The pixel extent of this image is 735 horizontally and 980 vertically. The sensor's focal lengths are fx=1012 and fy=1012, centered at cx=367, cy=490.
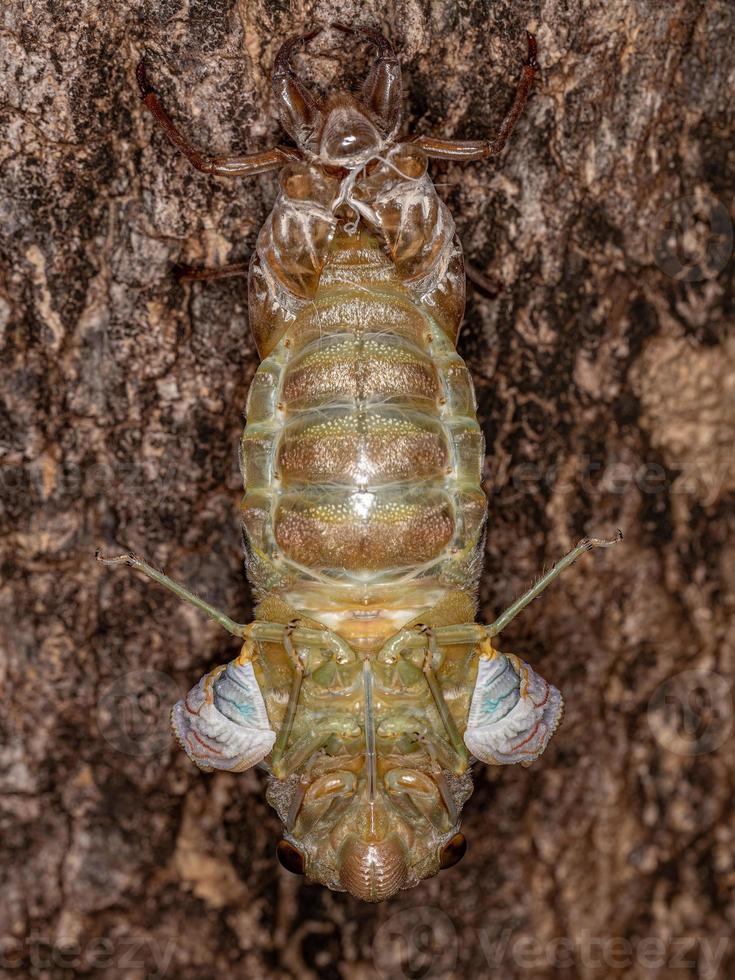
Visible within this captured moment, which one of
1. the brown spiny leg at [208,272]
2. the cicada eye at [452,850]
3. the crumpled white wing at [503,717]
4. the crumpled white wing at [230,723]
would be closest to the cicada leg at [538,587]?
the crumpled white wing at [503,717]

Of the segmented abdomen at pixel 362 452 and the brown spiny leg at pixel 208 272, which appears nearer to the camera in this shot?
the segmented abdomen at pixel 362 452

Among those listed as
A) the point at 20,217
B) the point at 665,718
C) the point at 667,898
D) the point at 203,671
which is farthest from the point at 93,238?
the point at 667,898

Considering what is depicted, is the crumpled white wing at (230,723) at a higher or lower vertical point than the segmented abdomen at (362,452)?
lower

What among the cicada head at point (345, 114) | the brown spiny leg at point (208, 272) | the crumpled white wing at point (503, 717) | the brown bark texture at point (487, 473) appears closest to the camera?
the cicada head at point (345, 114)

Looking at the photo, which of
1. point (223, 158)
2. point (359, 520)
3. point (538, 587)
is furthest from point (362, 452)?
point (223, 158)

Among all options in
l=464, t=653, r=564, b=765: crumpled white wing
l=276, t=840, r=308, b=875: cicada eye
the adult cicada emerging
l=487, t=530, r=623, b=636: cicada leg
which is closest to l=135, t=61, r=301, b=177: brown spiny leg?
the adult cicada emerging

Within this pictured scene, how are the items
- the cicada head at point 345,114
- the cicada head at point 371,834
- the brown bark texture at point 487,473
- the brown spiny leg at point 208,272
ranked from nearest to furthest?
1. the cicada head at point 371,834
2. the cicada head at point 345,114
3. the brown bark texture at point 487,473
4. the brown spiny leg at point 208,272

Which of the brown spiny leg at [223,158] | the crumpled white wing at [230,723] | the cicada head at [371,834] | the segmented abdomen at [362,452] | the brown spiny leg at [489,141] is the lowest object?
the cicada head at [371,834]

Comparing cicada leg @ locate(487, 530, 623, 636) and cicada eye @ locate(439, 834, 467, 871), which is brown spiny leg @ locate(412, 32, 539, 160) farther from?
cicada eye @ locate(439, 834, 467, 871)

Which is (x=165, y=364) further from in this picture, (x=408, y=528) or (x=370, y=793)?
(x=370, y=793)

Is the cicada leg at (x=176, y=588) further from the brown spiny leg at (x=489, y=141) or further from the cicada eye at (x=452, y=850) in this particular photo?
the brown spiny leg at (x=489, y=141)
